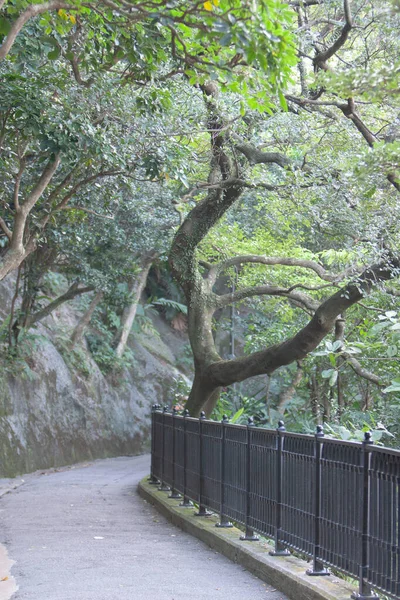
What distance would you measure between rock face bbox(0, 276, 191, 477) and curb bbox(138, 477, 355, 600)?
34.5ft

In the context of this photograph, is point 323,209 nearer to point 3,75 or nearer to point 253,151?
point 253,151

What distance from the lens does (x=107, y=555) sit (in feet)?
29.1

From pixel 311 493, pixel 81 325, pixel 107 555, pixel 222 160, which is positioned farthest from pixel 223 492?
pixel 81 325

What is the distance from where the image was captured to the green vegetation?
8.13 metres

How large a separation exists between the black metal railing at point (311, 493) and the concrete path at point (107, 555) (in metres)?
0.60

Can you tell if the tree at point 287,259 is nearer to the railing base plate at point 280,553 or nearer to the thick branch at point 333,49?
the thick branch at point 333,49

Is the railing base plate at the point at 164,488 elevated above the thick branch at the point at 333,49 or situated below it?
below

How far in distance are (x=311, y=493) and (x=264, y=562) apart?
1026 mm

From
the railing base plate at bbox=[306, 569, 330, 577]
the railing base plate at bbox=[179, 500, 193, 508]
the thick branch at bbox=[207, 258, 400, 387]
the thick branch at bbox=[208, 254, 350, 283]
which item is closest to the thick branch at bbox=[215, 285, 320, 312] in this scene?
the thick branch at bbox=[208, 254, 350, 283]

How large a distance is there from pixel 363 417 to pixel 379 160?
1199 cm

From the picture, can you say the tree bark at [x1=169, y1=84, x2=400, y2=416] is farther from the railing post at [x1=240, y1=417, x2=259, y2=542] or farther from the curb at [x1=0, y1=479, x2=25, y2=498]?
the railing post at [x1=240, y1=417, x2=259, y2=542]

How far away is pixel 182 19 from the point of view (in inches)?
291

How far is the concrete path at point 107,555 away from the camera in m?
7.09

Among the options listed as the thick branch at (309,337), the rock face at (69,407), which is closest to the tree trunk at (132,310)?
the rock face at (69,407)
